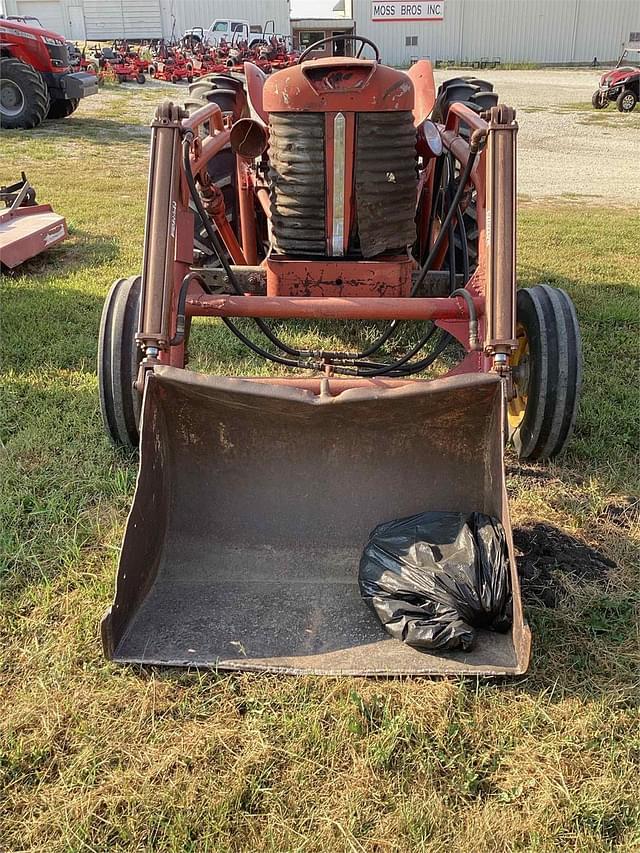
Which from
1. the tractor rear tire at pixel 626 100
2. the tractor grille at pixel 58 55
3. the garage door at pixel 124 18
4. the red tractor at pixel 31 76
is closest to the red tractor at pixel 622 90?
the tractor rear tire at pixel 626 100

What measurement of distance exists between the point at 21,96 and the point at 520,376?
13.3 metres

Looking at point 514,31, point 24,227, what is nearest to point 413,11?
point 514,31

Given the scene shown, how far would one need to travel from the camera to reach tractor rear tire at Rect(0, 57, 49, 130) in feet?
43.4

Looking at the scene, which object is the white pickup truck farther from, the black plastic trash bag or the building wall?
the black plastic trash bag

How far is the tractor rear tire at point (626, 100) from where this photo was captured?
19.8 m

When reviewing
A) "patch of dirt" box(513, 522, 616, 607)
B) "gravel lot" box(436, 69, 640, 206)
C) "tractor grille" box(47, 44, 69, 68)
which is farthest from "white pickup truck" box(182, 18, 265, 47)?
"patch of dirt" box(513, 522, 616, 607)

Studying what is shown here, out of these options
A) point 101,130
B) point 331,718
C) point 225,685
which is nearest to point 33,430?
point 225,685

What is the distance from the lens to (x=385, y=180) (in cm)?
340

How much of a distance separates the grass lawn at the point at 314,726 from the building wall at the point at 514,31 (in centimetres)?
3967

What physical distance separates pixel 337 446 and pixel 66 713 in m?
1.30

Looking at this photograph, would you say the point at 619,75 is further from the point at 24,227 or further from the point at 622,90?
the point at 24,227

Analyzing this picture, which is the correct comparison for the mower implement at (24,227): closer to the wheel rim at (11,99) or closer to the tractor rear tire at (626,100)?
the wheel rim at (11,99)

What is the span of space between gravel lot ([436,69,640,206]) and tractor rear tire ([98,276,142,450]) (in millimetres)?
8259

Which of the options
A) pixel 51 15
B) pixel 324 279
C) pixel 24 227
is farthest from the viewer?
pixel 51 15
